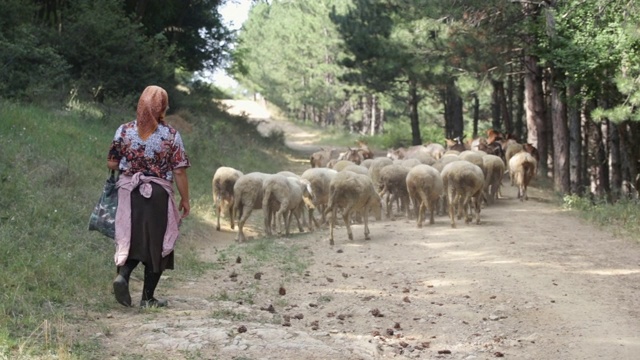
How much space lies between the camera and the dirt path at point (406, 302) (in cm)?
683

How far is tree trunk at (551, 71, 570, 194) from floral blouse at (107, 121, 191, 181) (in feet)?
45.8

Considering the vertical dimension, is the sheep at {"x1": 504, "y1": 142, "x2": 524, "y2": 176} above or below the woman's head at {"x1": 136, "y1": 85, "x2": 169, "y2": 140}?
above

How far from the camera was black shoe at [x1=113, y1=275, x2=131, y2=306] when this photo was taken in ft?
24.4

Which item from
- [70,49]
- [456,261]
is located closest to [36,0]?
[70,49]

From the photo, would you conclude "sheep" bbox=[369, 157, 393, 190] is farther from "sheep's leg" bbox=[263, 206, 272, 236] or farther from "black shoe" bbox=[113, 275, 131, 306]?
"black shoe" bbox=[113, 275, 131, 306]

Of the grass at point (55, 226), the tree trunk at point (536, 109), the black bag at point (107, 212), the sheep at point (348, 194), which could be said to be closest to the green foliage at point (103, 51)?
the grass at point (55, 226)

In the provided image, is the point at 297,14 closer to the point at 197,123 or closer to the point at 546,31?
the point at 197,123

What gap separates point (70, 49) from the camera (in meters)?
23.6

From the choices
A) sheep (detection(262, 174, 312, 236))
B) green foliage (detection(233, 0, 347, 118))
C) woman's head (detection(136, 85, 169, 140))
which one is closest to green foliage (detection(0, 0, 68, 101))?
sheep (detection(262, 174, 312, 236))

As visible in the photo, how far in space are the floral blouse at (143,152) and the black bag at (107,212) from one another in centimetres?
22

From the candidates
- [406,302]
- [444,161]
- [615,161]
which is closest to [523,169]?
[444,161]

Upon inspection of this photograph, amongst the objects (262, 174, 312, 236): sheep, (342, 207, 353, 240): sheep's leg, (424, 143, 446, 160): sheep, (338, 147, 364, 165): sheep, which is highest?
(424, 143, 446, 160): sheep

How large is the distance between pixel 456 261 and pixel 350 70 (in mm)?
24752

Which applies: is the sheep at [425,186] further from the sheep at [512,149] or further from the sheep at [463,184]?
the sheep at [512,149]
